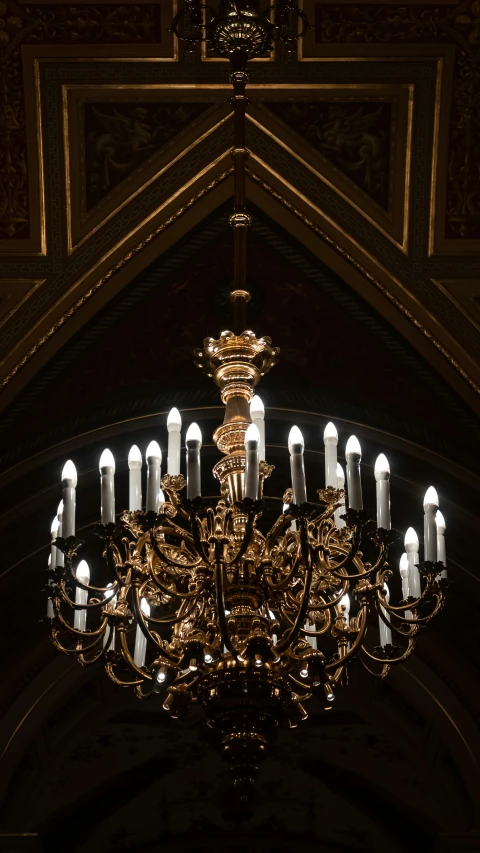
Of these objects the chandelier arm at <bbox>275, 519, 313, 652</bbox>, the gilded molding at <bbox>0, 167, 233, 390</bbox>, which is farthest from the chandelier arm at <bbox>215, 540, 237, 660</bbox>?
the gilded molding at <bbox>0, 167, 233, 390</bbox>

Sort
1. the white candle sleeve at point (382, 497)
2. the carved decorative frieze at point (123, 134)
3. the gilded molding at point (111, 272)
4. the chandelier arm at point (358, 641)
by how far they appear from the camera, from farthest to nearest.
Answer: the gilded molding at point (111, 272) < the carved decorative frieze at point (123, 134) < the white candle sleeve at point (382, 497) < the chandelier arm at point (358, 641)

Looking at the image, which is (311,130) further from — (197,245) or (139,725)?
(139,725)

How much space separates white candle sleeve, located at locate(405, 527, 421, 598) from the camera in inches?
219

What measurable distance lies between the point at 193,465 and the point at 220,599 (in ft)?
1.69

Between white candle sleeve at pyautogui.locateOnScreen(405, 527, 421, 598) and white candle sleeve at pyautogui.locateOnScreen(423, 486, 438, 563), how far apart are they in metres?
0.08


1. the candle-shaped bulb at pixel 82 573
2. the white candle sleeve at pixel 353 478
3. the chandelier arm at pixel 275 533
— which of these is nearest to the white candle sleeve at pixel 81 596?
the candle-shaped bulb at pixel 82 573

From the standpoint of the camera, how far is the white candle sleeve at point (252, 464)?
504 cm

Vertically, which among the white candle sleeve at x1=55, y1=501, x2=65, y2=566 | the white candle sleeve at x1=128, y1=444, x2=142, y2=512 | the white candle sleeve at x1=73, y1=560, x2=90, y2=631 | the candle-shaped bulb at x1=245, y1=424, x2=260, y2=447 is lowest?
the white candle sleeve at x1=73, y1=560, x2=90, y2=631

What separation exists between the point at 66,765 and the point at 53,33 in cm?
592

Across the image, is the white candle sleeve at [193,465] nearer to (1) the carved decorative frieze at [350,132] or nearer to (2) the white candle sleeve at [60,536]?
(2) the white candle sleeve at [60,536]

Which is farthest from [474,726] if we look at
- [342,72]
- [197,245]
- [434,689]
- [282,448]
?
[342,72]

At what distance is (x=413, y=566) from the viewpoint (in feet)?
18.4

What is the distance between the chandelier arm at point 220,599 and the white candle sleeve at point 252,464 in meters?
0.23

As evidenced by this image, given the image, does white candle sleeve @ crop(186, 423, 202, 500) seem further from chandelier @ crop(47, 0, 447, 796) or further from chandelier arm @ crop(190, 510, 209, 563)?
chandelier arm @ crop(190, 510, 209, 563)
